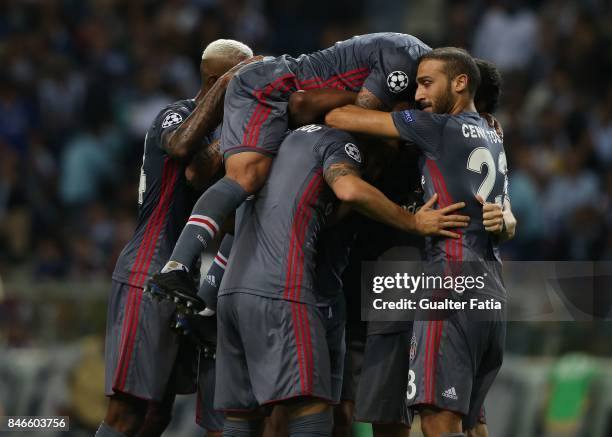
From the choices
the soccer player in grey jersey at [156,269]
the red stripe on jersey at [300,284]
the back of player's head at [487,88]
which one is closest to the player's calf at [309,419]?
the red stripe on jersey at [300,284]

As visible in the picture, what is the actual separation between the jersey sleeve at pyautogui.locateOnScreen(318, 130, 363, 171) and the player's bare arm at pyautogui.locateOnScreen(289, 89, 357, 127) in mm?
191

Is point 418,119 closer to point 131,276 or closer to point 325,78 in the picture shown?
point 325,78

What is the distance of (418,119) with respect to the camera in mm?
6297

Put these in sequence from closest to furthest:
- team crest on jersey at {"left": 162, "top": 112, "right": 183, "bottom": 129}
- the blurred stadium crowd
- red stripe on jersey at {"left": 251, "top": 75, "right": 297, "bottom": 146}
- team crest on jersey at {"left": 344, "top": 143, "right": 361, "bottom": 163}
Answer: team crest on jersey at {"left": 344, "top": 143, "right": 361, "bottom": 163}, red stripe on jersey at {"left": 251, "top": 75, "right": 297, "bottom": 146}, team crest on jersey at {"left": 162, "top": 112, "right": 183, "bottom": 129}, the blurred stadium crowd

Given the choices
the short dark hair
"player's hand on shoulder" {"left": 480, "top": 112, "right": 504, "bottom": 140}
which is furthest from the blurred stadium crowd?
the short dark hair

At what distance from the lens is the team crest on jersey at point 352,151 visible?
6.34m

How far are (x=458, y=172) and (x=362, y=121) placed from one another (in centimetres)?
57

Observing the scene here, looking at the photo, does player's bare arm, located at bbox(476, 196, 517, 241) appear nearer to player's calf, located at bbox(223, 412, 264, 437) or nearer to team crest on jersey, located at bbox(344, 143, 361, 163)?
team crest on jersey, located at bbox(344, 143, 361, 163)

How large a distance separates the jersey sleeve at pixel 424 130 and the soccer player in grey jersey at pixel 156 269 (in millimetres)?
1123

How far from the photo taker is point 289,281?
20.4ft

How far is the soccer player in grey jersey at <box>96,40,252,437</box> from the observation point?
6926mm

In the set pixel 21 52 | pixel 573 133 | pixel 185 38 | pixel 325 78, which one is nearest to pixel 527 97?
pixel 573 133

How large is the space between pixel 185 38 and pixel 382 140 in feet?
30.2
